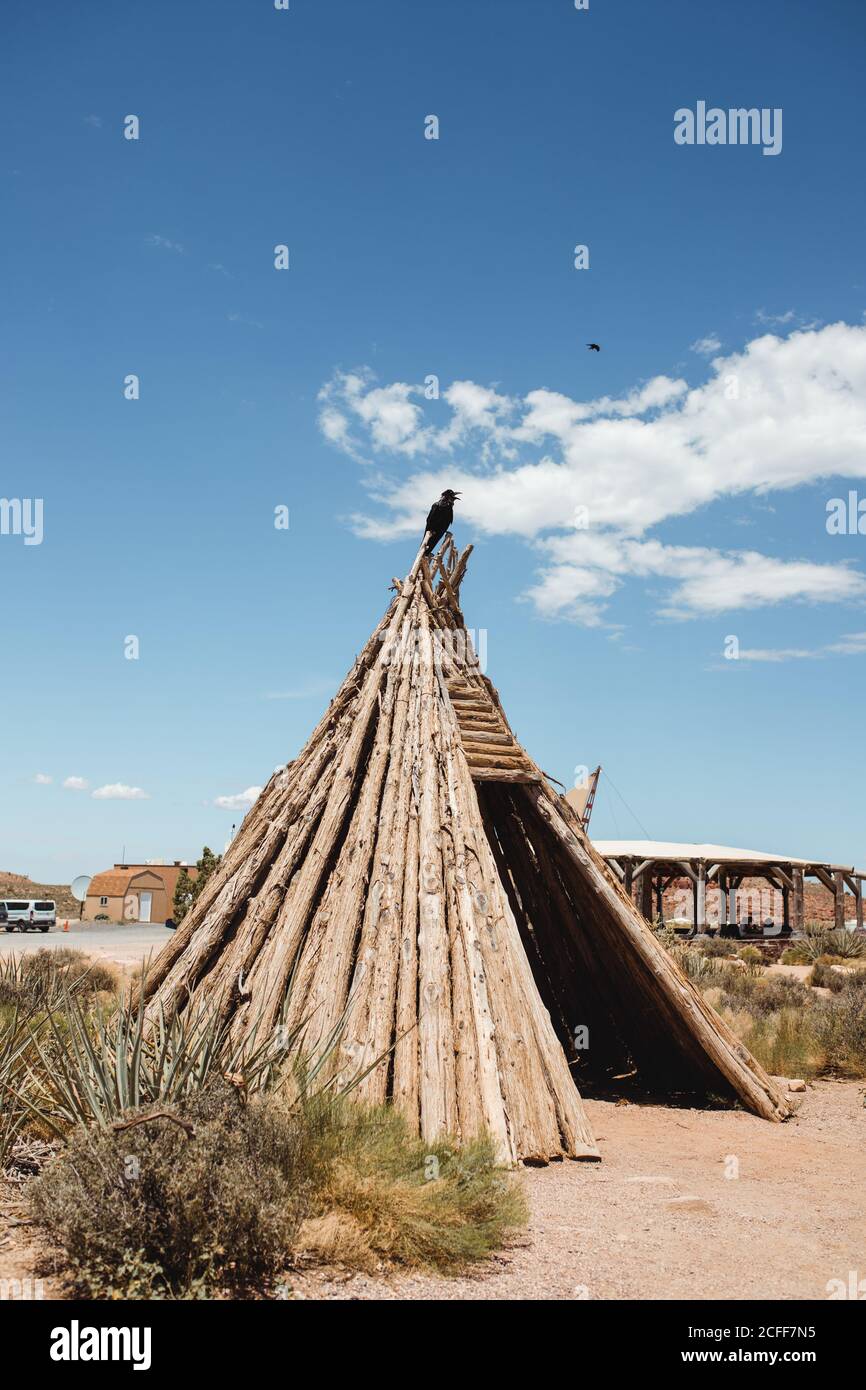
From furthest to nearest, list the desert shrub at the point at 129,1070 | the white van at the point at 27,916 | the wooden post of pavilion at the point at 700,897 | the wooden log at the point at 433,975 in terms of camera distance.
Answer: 1. the white van at the point at 27,916
2. the wooden post of pavilion at the point at 700,897
3. the wooden log at the point at 433,975
4. the desert shrub at the point at 129,1070

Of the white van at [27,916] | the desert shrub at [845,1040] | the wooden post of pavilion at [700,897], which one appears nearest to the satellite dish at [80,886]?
the white van at [27,916]

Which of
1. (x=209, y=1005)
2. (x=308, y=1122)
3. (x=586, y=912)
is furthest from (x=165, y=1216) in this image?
(x=586, y=912)

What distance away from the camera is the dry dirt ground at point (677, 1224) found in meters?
3.63

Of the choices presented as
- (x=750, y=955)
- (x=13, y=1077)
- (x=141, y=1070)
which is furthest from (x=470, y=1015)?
(x=750, y=955)

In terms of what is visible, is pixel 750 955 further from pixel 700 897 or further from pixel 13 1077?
pixel 13 1077

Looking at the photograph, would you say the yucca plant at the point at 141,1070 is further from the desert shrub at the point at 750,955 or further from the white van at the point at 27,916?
the white van at the point at 27,916

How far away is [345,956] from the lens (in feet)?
18.8

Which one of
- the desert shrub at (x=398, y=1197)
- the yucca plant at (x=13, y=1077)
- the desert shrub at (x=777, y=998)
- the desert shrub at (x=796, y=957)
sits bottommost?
the desert shrub at (x=796, y=957)

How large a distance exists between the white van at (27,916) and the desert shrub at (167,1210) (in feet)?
91.9

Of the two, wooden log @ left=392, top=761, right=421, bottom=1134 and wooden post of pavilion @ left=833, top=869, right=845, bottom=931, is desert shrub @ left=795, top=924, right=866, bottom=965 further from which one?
wooden log @ left=392, top=761, right=421, bottom=1134
